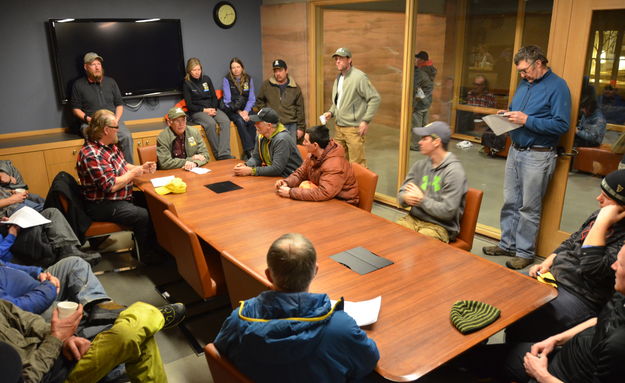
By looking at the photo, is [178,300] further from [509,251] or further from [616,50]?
[616,50]

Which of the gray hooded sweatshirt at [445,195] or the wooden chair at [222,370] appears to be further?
the gray hooded sweatshirt at [445,195]

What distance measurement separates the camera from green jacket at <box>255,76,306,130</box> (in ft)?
20.9

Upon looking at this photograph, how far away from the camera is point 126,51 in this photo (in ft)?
20.5

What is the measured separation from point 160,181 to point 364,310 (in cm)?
245

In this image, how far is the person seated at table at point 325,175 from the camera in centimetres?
346

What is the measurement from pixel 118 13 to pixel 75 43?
71 cm

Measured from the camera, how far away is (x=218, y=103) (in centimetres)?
689

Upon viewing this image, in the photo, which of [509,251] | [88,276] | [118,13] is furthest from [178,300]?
[118,13]

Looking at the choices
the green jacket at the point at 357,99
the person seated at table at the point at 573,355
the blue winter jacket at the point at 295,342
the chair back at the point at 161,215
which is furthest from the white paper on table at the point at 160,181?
the person seated at table at the point at 573,355

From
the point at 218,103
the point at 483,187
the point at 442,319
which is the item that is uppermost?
the point at 218,103

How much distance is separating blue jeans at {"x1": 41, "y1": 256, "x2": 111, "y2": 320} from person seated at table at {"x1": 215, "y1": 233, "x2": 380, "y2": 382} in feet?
5.11

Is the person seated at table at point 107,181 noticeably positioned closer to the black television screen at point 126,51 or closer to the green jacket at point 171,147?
the green jacket at point 171,147

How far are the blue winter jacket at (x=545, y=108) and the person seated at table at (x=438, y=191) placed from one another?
1.01m

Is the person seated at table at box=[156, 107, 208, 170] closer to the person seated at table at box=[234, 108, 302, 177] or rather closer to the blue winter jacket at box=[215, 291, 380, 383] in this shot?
the person seated at table at box=[234, 108, 302, 177]
